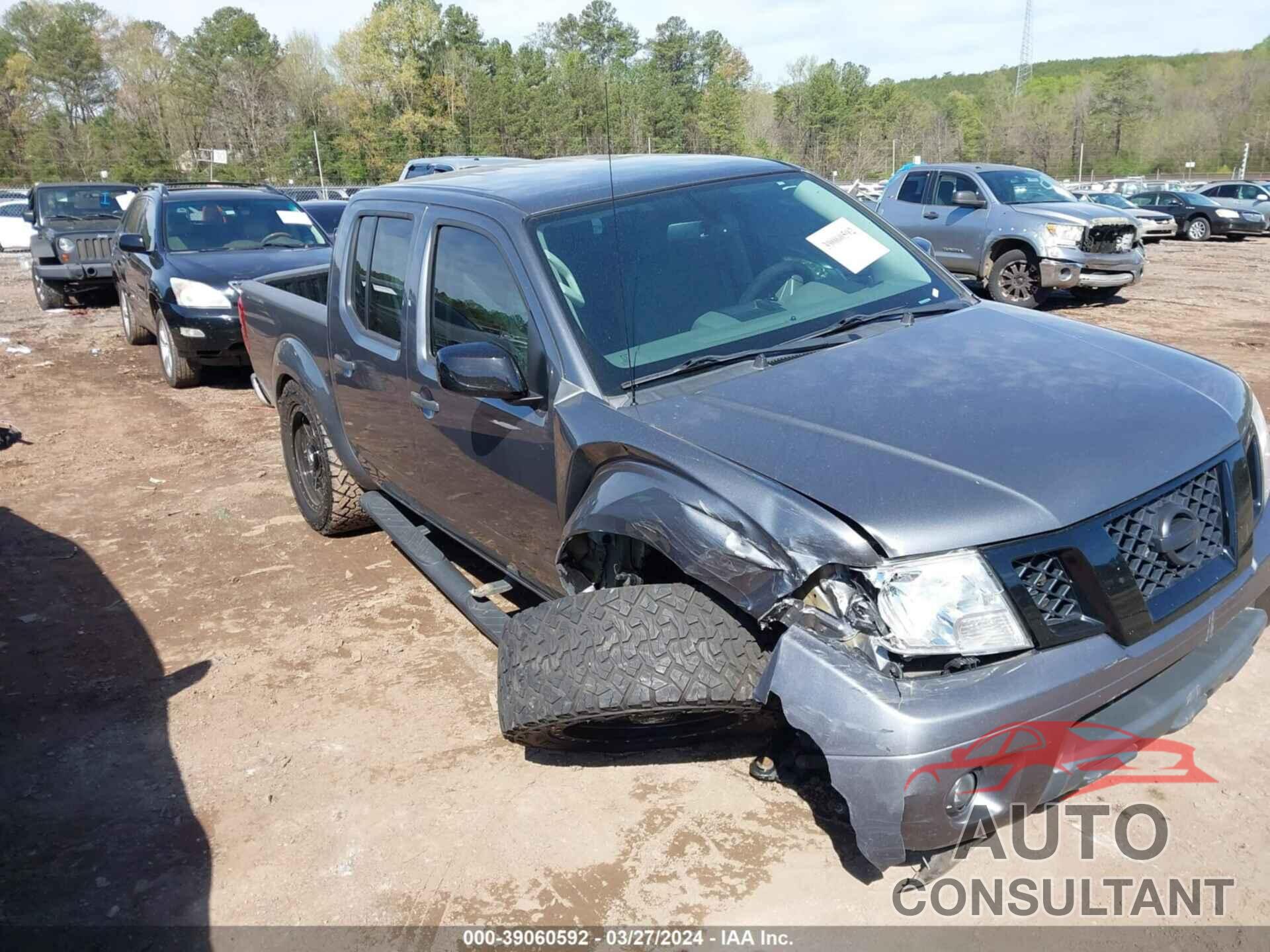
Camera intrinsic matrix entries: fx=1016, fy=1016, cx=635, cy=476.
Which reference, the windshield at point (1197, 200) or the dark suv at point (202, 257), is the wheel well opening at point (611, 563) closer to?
the dark suv at point (202, 257)

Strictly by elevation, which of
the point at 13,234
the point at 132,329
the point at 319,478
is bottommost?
the point at 132,329

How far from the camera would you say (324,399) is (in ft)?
16.2

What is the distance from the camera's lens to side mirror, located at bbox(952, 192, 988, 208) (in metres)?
13.1

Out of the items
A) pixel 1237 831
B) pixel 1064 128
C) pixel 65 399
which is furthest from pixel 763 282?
pixel 1064 128

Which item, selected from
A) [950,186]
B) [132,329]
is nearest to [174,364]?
[132,329]

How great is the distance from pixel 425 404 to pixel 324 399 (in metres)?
1.31

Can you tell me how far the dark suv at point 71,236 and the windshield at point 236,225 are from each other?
15.4ft

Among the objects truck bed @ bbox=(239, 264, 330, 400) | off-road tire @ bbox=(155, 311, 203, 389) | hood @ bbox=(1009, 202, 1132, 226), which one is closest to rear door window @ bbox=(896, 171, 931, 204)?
hood @ bbox=(1009, 202, 1132, 226)

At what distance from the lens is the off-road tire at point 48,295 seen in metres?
15.1

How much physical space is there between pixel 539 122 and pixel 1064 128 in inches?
3073

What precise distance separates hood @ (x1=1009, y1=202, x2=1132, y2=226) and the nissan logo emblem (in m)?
11.1

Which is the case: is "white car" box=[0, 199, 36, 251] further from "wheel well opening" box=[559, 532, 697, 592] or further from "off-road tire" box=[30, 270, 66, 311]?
"wheel well opening" box=[559, 532, 697, 592]

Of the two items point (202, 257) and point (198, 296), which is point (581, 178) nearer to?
point (198, 296)

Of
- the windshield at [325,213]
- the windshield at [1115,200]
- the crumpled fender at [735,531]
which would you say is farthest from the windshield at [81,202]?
the windshield at [1115,200]
